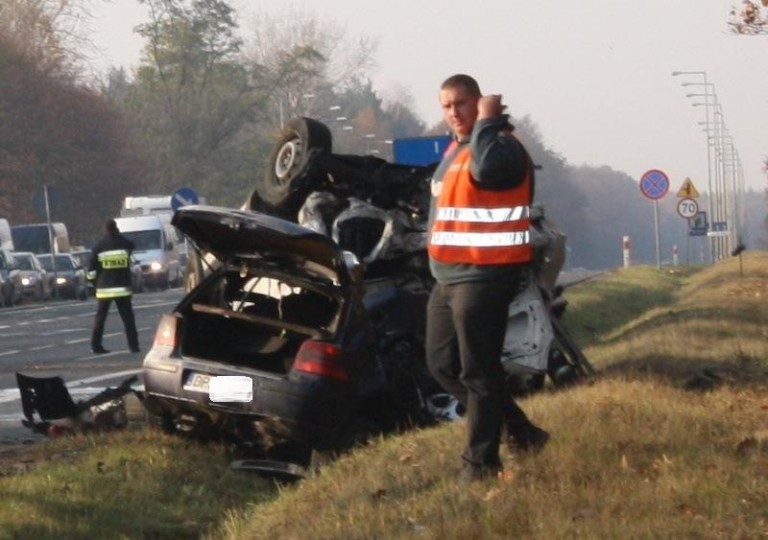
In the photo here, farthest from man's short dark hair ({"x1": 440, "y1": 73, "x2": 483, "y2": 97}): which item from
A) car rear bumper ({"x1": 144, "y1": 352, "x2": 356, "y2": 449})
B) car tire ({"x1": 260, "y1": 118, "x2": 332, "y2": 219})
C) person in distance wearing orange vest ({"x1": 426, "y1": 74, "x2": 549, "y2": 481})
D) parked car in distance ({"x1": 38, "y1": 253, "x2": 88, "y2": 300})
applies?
parked car in distance ({"x1": 38, "y1": 253, "x2": 88, "y2": 300})

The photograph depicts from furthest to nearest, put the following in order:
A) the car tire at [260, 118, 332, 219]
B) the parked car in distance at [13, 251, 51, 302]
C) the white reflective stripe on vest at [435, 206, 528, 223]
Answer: the parked car in distance at [13, 251, 51, 302] < the car tire at [260, 118, 332, 219] < the white reflective stripe on vest at [435, 206, 528, 223]

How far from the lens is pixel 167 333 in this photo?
11.4m

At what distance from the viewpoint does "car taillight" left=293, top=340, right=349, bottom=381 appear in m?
10.7

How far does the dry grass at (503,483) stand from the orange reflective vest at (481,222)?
97 cm

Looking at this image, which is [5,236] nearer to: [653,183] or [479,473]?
[653,183]

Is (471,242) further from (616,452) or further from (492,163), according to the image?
(616,452)

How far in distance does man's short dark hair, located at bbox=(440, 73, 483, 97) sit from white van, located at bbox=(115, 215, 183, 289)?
51091mm

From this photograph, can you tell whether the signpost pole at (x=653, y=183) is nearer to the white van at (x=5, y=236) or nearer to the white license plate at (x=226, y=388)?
the white van at (x=5, y=236)

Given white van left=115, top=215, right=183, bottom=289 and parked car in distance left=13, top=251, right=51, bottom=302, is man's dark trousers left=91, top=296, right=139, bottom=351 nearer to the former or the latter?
parked car in distance left=13, top=251, right=51, bottom=302

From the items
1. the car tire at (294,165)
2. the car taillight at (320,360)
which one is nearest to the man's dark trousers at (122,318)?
the car tire at (294,165)

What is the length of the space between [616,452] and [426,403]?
3.56 meters

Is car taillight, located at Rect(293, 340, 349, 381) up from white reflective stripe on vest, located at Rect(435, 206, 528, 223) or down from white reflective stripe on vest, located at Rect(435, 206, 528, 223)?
down

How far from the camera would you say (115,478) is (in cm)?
1046

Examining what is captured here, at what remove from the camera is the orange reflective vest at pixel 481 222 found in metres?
8.05
